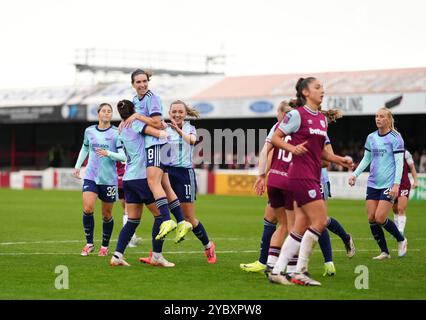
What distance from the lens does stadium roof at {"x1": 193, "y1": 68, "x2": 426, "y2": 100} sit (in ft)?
135

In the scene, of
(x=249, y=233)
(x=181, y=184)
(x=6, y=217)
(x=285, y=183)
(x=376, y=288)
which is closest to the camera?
(x=376, y=288)

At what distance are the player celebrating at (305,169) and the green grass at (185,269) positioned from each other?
45 centimetres

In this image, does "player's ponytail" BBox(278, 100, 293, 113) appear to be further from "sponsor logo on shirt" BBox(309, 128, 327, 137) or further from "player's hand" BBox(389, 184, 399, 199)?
"player's hand" BBox(389, 184, 399, 199)

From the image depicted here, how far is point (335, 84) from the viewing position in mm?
43500

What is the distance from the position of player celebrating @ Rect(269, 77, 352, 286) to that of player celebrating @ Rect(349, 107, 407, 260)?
4.07 metres

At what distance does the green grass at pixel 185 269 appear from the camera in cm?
1062

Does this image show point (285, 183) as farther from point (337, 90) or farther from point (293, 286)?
point (337, 90)

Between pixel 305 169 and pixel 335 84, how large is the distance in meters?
32.8

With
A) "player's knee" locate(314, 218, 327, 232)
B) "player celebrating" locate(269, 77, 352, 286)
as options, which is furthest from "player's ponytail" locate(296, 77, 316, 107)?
"player's knee" locate(314, 218, 327, 232)

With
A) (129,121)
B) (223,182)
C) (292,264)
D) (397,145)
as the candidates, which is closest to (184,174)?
(129,121)

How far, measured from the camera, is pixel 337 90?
140 ft

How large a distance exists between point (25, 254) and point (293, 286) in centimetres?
560
